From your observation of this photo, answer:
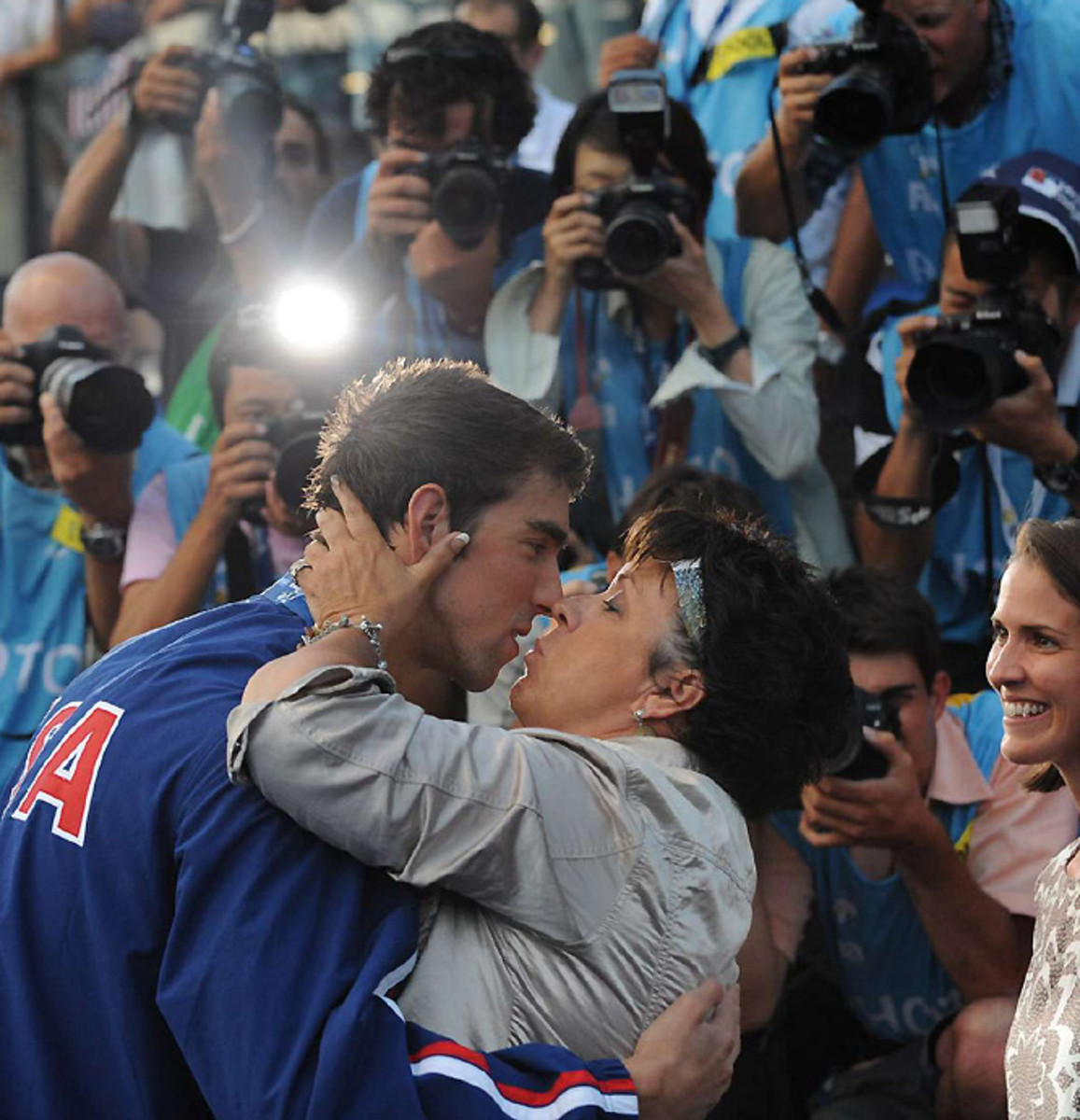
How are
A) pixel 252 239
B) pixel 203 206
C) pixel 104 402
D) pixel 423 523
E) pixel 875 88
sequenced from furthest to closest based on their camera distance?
pixel 203 206
pixel 252 239
pixel 104 402
pixel 875 88
pixel 423 523

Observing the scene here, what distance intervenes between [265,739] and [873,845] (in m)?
1.87

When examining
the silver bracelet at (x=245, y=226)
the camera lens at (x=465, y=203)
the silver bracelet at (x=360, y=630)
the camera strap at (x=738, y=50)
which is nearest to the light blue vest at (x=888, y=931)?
the camera lens at (x=465, y=203)

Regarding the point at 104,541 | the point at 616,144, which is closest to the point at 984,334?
the point at 616,144

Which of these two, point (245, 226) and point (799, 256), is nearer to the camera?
point (799, 256)

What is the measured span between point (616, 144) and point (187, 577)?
1.41 m

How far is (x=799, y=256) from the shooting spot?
175 inches

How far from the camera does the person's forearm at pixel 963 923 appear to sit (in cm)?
359

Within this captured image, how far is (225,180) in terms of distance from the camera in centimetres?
525

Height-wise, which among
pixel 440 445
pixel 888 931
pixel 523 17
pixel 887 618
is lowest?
pixel 888 931

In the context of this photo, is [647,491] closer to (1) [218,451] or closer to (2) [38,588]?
(1) [218,451]

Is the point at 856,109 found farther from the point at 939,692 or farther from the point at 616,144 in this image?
the point at 939,692

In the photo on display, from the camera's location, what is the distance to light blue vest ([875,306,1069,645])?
4055mm

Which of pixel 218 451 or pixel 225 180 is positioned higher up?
pixel 225 180

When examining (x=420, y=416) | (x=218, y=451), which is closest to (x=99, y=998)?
(x=420, y=416)
